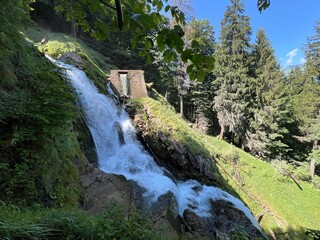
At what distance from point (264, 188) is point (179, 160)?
22.5ft

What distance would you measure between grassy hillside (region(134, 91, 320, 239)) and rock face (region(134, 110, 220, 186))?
15.5 inches

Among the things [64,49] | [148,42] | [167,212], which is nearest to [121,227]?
[148,42]

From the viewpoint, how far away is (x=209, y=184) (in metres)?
11.0

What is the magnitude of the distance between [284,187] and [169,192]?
36.1ft

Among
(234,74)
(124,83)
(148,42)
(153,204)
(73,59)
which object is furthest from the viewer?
(234,74)

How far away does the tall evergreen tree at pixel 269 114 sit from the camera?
872 inches

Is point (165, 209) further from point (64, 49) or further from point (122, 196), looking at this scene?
point (64, 49)

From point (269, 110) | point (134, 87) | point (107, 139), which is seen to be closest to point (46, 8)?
point (134, 87)

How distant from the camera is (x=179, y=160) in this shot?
1104cm

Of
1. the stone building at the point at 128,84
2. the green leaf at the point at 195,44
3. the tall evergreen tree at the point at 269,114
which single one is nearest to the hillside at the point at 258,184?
the stone building at the point at 128,84

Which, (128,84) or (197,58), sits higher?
(128,84)

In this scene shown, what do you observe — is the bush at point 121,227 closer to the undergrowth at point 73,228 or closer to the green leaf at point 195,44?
the undergrowth at point 73,228

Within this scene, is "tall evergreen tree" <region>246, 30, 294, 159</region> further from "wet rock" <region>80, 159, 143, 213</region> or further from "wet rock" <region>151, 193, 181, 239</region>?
"wet rock" <region>80, 159, 143, 213</region>

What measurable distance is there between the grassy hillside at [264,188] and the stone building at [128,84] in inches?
60.5
